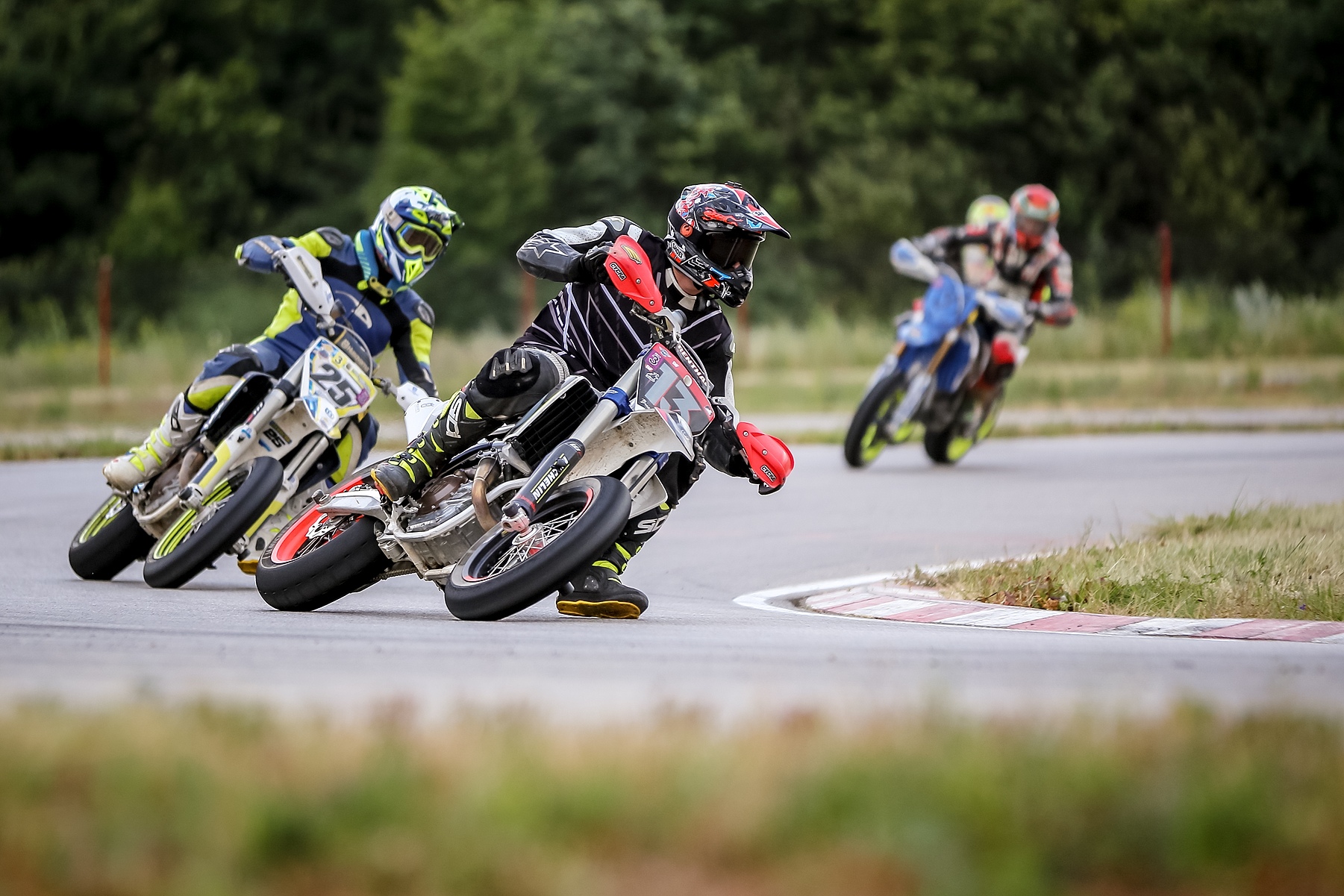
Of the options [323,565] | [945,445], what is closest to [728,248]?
[323,565]

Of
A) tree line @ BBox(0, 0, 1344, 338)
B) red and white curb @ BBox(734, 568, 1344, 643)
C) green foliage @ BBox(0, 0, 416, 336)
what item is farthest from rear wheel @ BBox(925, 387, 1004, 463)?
green foliage @ BBox(0, 0, 416, 336)

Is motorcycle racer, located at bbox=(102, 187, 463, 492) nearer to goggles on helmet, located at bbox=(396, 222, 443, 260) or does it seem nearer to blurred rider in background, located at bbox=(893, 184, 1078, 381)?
goggles on helmet, located at bbox=(396, 222, 443, 260)

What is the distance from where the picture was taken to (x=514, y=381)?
24.1 ft

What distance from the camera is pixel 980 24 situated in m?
44.4

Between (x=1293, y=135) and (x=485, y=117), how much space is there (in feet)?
61.5

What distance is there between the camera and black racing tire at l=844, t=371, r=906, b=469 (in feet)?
46.3

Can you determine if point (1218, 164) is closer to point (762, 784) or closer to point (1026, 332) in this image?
point (1026, 332)

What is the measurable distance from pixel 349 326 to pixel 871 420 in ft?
19.8

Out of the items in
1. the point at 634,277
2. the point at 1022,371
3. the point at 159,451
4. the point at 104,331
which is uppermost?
the point at 634,277

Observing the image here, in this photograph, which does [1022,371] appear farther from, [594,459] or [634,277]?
[634,277]

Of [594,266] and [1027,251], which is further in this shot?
[1027,251]

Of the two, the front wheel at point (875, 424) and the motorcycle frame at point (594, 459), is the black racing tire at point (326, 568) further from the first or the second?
the front wheel at point (875, 424)

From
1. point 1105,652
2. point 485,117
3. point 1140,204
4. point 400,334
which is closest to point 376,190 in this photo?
point 485,117

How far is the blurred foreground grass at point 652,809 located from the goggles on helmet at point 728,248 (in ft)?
11.4
